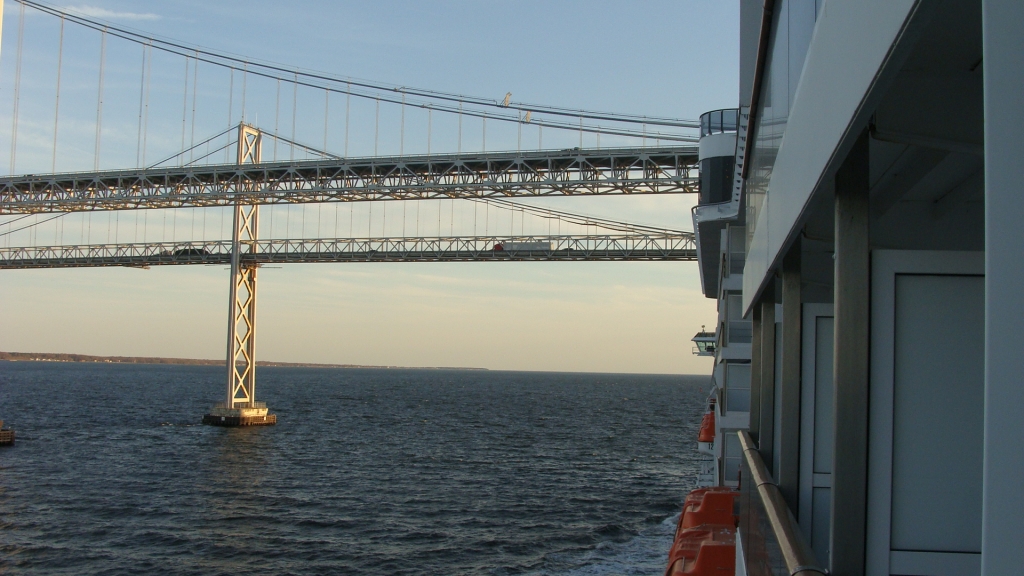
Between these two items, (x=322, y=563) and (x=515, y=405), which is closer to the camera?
(x=322, y=563)

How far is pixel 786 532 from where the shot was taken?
367 centimetres

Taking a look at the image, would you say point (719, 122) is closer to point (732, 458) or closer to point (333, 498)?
point (732, 458)

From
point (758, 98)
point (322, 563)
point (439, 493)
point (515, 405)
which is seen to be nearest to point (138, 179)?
point (439, 493)

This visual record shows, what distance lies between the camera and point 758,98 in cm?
587

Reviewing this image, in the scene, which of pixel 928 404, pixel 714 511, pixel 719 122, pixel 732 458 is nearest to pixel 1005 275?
pixel 928 404

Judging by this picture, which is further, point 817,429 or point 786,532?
point 817,429

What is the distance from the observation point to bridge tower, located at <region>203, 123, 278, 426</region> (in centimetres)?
4556

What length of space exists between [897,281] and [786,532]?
1205mm

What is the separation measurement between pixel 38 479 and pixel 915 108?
31898 millimetres

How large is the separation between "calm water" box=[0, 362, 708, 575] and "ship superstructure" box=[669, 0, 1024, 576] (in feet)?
46.9

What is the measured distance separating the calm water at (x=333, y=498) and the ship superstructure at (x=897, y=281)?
14290 mm

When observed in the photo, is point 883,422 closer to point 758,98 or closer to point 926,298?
point 926,298

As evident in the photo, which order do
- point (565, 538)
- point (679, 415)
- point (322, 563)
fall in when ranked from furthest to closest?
point (679, 415) → point (565, 538) → point (322, 563)

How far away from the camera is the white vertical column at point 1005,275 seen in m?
1.33
